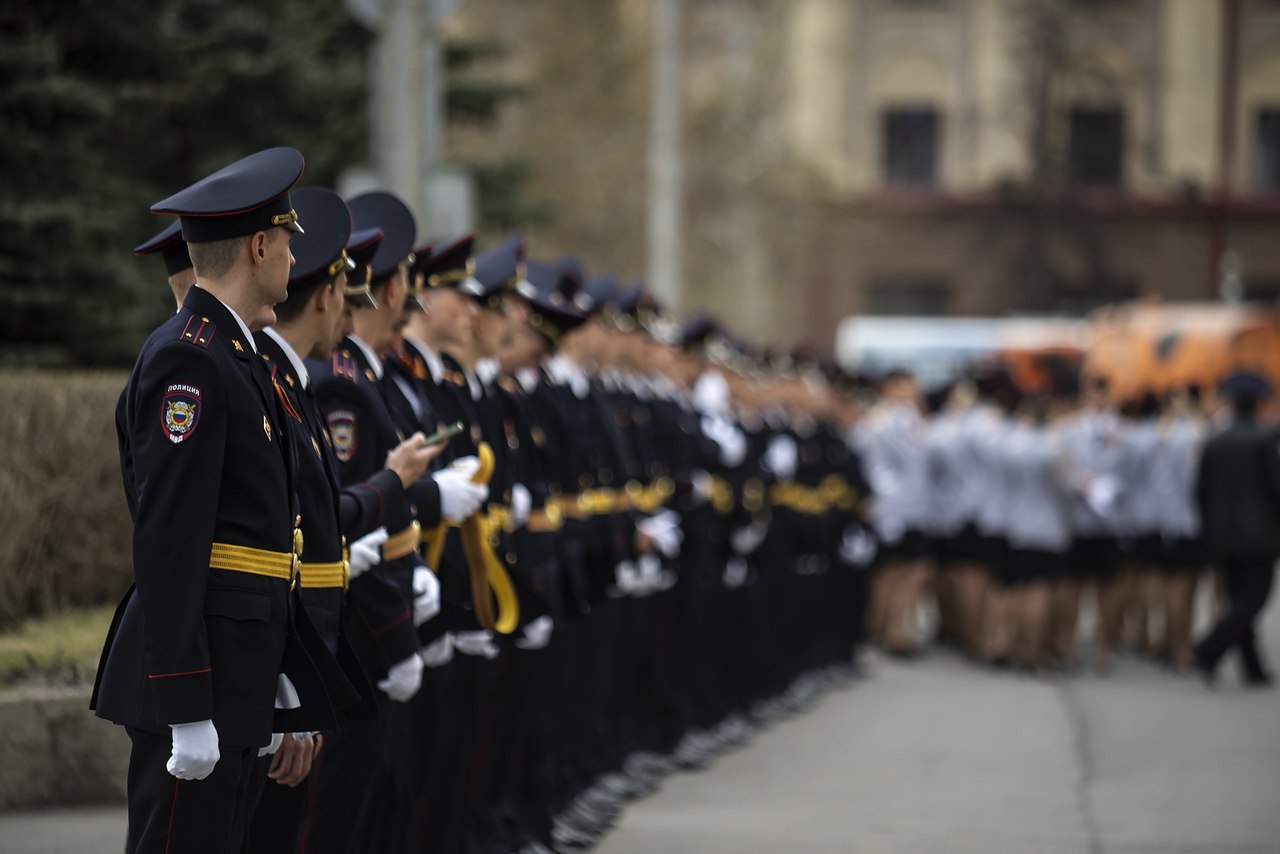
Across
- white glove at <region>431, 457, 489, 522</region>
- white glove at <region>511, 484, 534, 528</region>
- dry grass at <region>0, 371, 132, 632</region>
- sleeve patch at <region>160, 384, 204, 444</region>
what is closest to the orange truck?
dry grass at <region>0, 371, 132, 632</region>

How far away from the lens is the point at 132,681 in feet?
14.7

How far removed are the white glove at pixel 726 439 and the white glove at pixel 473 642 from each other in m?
4.38

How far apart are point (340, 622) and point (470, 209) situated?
6.07 metres

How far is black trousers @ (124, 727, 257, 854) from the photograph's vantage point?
440 cm

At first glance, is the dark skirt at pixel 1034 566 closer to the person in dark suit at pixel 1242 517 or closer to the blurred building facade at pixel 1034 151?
the person in dark suit at pixel 1242 517

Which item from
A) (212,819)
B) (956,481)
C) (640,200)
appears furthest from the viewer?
(640,200)

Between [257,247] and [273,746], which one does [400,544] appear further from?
[257,247]

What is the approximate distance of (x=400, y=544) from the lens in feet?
19.3

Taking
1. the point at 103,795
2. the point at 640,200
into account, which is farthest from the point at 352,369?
the point at 640,200

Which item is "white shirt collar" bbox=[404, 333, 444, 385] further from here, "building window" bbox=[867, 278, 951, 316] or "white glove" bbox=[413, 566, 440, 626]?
"building window" bbox=[867, 278, 951, 316]

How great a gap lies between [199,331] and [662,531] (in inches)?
209

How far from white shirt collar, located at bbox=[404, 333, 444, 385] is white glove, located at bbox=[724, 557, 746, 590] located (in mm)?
5286

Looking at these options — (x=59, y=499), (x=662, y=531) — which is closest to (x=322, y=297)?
(x=59, y=499)

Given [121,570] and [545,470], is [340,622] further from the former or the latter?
[121,570]
